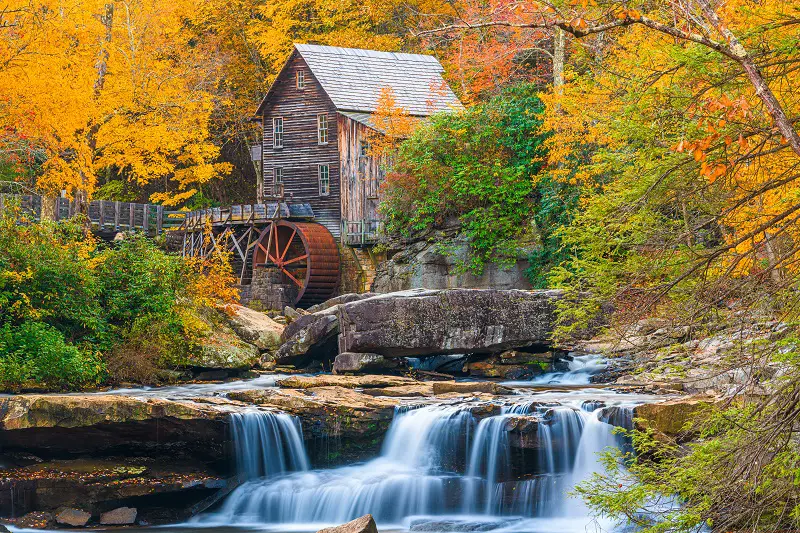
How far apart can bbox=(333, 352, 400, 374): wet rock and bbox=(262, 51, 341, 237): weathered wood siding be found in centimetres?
1567

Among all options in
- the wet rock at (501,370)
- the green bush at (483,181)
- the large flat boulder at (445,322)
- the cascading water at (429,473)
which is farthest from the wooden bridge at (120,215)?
the cascading water at (429,473)

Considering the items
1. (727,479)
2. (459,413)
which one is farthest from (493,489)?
(727,479)

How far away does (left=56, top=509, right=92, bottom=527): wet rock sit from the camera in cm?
1252

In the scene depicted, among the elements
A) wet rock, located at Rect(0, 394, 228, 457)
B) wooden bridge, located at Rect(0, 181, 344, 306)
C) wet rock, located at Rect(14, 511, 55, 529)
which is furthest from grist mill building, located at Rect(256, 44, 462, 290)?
wet rock, located at Rect(14, 511, 55, 529)

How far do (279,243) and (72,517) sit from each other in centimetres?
2435

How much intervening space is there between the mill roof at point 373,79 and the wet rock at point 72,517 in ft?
78.3

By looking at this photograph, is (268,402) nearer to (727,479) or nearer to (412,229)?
(727,479)

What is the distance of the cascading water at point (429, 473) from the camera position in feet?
43.0

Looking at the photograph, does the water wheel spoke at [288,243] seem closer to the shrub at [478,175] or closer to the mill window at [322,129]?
the mill window at [322,129]

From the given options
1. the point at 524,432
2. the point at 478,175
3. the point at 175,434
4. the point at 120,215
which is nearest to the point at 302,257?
the point at 478,175

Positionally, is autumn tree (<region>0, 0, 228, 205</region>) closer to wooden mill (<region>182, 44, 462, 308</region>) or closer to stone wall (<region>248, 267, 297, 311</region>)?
wooden mill (<region>182, 44, 462, 308</region>)

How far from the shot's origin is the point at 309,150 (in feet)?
121

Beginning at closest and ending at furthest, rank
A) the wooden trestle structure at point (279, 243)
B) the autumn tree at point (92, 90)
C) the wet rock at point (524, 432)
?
the wet rock at point (524, 432) → the autumn tree at point (92, 90) → the wooden trestle structure at point (279, 243)

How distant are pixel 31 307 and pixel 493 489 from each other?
8.74 m
